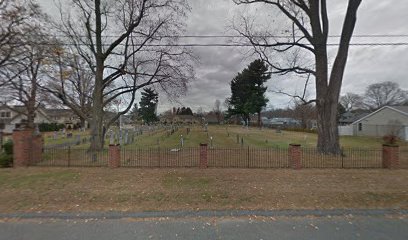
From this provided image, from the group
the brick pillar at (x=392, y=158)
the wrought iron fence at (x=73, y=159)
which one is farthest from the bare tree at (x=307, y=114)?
the wrought iron fence at (x=73, y=159)

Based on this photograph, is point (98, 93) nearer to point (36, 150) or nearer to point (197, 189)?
point (36, 150)

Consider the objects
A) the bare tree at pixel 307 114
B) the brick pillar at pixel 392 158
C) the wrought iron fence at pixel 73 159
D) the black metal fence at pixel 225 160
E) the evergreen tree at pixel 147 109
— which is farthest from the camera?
the evergreen tree at pixel 147 109

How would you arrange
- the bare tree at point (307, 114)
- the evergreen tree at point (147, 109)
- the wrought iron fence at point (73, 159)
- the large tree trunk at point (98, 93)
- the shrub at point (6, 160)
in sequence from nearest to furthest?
the shrub at point (6, 160)
the wrought iron fence at point (73, 159)
the large tree trunk at point (98, 93)
the bare tree at point (307, 114)
the evergreen tree at point (147, 109)

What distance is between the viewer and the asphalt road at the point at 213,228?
14.7ft

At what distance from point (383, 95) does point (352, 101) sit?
10163mm

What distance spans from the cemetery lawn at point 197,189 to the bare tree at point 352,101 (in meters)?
81.1

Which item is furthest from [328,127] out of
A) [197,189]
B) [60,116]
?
[60,116]

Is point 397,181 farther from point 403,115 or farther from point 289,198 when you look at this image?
point 403,115

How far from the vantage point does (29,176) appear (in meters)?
9.53

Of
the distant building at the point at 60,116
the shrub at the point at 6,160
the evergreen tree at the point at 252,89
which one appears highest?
the evergreen tree at the point at 252,89

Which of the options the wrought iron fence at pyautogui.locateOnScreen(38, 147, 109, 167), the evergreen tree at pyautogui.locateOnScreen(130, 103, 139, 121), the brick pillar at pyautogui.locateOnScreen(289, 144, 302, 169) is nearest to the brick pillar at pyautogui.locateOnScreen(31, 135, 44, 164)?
the wrought iron fence at pyautogui.locateOnScreen(38, 147, 109, 167)

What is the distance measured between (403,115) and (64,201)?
44.7 m

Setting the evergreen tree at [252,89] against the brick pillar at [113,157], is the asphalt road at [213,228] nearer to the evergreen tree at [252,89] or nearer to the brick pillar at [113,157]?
the brick pillar at [113,157]

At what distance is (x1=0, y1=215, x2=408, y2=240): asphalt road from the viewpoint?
4.49 metres
